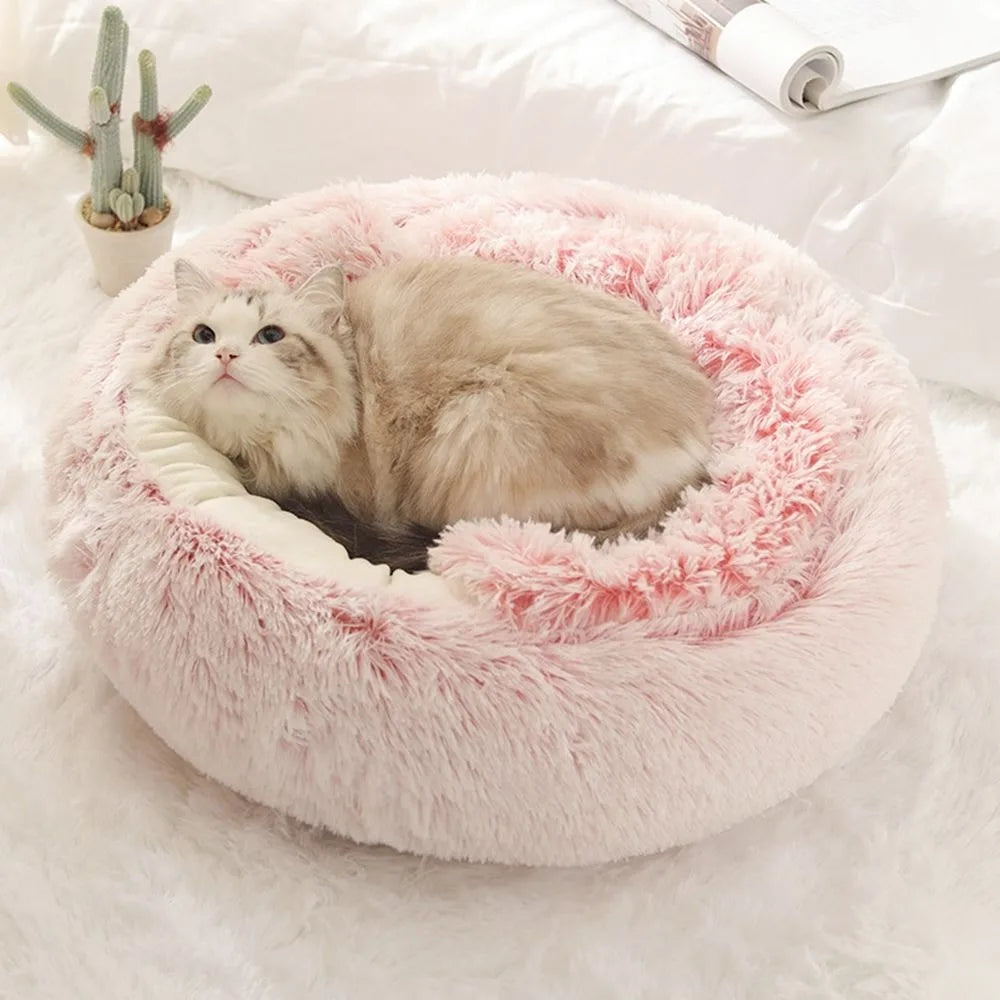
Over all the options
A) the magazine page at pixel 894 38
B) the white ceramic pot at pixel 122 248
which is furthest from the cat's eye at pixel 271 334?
the magazine page at pixel 894 38

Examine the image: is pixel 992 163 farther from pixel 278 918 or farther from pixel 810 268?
pixel 278 918

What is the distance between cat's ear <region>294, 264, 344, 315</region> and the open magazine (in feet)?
2.54

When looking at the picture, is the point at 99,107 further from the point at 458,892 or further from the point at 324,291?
the point at 458,892

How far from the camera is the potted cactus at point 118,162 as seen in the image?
1.80 metres

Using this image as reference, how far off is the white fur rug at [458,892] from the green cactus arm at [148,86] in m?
0.86

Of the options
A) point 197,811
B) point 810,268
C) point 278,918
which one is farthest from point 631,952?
point 810,268

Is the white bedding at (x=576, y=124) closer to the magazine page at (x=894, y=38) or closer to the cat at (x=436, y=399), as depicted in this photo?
the magazine page at (x=894, y=38)

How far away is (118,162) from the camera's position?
1.88m

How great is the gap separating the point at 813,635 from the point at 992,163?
2.96 ft

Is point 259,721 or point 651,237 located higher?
point 651,237

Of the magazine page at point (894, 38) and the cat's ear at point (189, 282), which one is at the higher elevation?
the magazine page at point (894, 38)

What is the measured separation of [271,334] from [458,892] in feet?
2.10

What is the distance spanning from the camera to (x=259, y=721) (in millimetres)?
1133

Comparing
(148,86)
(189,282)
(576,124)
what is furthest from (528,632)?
(148,86)
